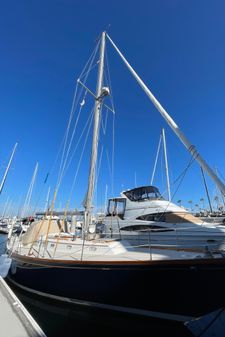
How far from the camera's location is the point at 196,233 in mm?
10445

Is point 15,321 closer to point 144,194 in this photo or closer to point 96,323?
point 96,323

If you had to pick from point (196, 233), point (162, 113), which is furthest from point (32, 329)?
point (196, 233)

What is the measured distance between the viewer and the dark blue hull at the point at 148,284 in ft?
16.4

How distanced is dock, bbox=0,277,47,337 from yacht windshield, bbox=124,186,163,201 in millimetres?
9858

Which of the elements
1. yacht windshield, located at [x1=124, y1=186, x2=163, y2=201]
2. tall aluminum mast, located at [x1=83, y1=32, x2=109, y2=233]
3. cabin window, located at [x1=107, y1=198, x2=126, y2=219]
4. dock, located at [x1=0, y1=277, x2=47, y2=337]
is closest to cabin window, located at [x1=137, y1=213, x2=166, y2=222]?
yacht windshield, located at [x1=124, y1=186, x2=163, y2=201]

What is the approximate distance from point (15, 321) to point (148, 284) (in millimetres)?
3285

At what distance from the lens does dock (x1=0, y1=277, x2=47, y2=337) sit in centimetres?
281

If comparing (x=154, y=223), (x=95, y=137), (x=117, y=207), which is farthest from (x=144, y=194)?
(x=95, y=137)

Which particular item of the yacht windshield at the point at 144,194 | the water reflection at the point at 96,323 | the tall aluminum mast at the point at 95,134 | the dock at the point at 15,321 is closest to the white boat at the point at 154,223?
the yacht windshield at the point at 144,194

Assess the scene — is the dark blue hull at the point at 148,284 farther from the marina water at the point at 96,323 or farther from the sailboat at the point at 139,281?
the marina water at the point at 96,323

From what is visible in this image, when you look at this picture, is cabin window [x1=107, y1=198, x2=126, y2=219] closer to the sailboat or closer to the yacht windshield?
the yacht windshield

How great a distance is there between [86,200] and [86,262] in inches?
165

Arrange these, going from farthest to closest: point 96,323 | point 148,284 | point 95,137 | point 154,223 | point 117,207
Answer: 1. point 117,207
2. point 154,223
3. point 95,137
4. point 96,323
5. point 148,284

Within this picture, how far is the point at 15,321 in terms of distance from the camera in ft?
10.3
